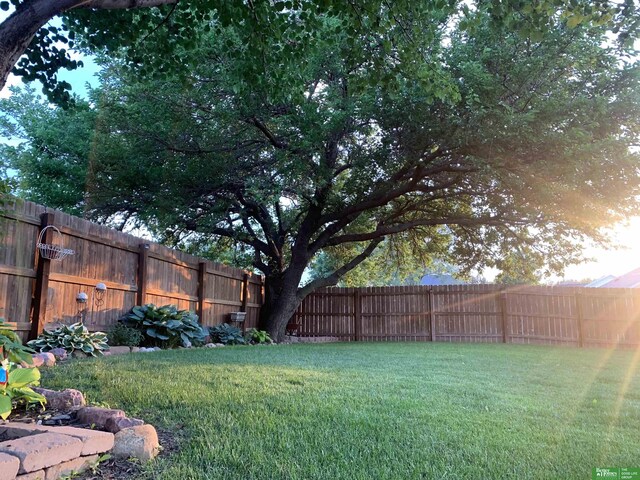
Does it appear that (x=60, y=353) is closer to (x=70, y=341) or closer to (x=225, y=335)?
(x=70, y=341)

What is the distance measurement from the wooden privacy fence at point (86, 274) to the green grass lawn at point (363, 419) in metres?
1.62

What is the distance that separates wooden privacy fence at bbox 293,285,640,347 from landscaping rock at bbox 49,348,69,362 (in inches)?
413

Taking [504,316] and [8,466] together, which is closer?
[8,466]

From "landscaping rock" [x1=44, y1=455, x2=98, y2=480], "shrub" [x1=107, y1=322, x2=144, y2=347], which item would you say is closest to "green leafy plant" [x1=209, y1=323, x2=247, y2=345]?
"shrub" [x1=107, y1=322, x2=144, y2=347]

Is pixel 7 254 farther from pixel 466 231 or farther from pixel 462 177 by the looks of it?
pixel 466 231

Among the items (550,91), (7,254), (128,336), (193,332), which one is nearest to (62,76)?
(7,254)

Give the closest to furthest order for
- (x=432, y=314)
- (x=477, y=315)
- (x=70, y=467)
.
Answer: (x=70, y=467) < (x=477, y=315) < (x=432, y=314)

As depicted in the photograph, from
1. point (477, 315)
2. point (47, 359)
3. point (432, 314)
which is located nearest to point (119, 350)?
point (47, 359)

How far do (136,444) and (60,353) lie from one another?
12.4 feet

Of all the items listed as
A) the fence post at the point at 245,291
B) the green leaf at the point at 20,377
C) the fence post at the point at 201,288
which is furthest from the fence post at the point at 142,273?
the green leaf at the point at 20,377

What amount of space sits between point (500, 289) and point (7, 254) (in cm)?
1233

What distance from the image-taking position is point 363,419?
123 inches

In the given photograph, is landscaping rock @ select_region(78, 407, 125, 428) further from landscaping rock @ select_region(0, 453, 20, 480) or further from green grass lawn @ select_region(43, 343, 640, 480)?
landscaping rock @ select_region(0, 453, 20, 480)

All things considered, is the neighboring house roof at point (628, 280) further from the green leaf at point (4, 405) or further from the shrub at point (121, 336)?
the green leaf at point (4, 405)
